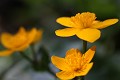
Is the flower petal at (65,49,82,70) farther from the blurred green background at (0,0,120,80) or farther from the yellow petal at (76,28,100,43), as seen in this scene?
the blurred green background at (0,0,120,80)

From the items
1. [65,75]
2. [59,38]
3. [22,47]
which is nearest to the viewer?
[65,75]

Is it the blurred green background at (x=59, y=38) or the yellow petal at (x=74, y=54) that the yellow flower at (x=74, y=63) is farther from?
the blurred green background at (x=59, y=38)

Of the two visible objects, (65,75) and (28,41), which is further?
(28,41)

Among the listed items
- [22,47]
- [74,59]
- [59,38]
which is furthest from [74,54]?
[59,38]

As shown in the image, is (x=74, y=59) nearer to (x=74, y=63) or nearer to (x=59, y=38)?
(x=74, y=63)

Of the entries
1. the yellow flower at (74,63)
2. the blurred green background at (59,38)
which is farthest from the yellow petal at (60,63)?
the blurred green background at (59,38)

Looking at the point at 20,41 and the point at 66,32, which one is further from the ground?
the point at 66,32

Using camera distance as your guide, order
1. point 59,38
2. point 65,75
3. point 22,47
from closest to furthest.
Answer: point 65,75 < point 22,47 < point 59,38

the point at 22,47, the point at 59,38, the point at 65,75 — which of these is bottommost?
the point at 59,38
